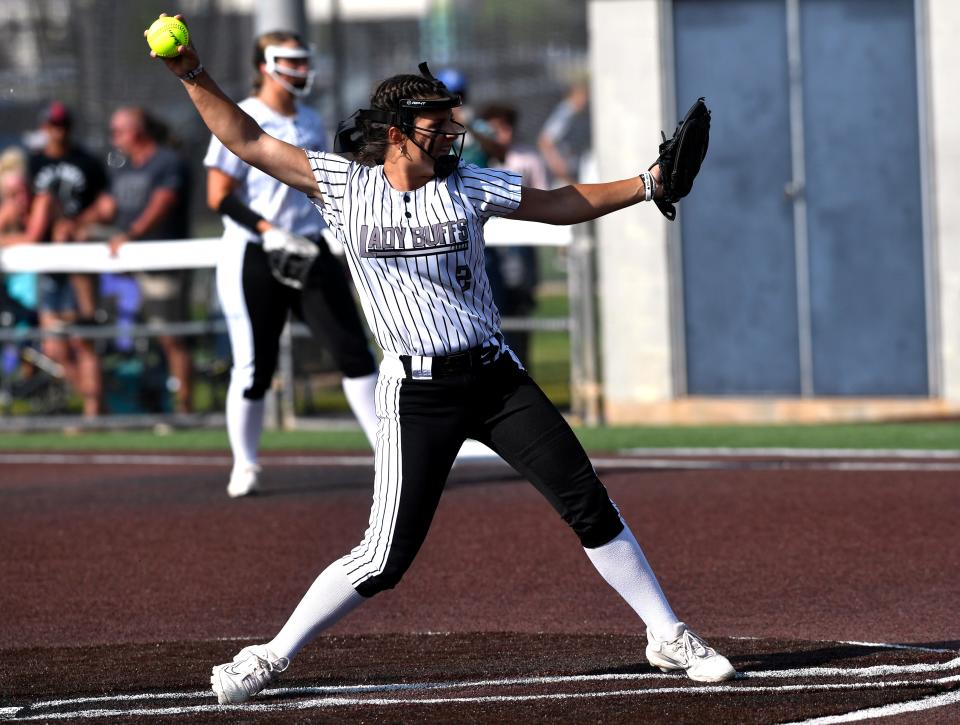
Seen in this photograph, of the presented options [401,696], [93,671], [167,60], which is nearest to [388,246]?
[167,60]

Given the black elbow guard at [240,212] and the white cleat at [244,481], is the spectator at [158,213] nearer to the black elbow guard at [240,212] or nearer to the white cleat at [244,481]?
the white cleat at [244,481]

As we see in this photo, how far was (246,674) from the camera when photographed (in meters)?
5.21

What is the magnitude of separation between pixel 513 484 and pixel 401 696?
4433 mm

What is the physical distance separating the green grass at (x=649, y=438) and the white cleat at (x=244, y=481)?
2280 millimetres

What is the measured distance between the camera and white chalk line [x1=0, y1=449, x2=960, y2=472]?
10.1 metres

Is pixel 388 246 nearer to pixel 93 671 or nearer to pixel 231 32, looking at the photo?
pixel 93 671

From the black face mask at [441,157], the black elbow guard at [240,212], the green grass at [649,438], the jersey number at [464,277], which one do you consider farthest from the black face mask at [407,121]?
the green grass at [649,438]

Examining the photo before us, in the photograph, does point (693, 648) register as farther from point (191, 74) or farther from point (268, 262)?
point (268, 262)

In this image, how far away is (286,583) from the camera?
7.39 metres

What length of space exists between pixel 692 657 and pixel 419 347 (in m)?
1.20

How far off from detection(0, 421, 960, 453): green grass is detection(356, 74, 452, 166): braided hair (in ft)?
20.2

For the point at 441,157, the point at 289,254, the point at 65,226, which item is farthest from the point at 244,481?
the point at 65,226

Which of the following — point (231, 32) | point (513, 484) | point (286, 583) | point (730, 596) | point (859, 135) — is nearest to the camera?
point (730, 596)

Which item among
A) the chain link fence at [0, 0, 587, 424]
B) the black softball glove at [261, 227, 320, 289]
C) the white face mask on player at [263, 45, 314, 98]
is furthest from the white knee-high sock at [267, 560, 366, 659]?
the chain link fence at [0, 0, 587, 424]
